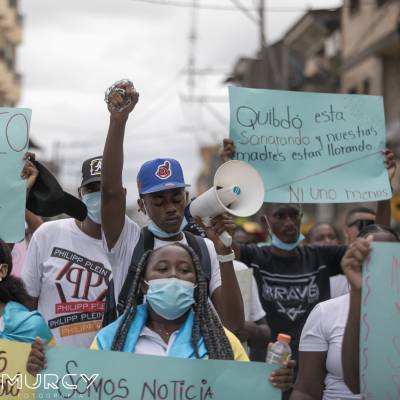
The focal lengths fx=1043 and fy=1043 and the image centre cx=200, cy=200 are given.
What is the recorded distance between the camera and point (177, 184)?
5.08 meters

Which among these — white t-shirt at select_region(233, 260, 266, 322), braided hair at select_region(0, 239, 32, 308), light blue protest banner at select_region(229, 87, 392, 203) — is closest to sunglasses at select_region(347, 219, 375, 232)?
light blue protest banner at select_region(229, 87, 392, 203)

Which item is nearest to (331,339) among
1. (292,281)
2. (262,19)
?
(292,281)

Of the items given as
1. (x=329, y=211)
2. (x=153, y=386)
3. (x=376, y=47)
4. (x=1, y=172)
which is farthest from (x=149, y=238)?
(x=329, y=211)

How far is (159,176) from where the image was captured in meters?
5.10

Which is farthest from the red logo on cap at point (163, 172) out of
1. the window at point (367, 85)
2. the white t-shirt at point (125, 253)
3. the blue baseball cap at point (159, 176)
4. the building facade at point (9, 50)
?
the building facade at point (9, 50)

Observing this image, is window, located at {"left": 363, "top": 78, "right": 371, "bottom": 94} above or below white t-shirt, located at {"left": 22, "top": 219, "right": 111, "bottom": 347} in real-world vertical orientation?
above

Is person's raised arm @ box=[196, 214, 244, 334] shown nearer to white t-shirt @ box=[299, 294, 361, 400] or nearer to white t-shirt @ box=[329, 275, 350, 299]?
white t-shirt @ box=[299, 294, 361, 400]

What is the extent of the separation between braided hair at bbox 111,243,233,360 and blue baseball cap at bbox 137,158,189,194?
76cm

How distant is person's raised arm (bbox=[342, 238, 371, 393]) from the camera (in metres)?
3.84

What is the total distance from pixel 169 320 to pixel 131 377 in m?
0.34

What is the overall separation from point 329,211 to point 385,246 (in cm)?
3117

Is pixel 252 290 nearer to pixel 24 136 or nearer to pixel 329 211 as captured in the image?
pixel 24 136

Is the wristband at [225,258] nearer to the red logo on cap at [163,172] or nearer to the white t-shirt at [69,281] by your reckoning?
the red logo on cap at [163,172]

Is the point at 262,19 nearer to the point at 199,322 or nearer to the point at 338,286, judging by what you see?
the point at 338,286
